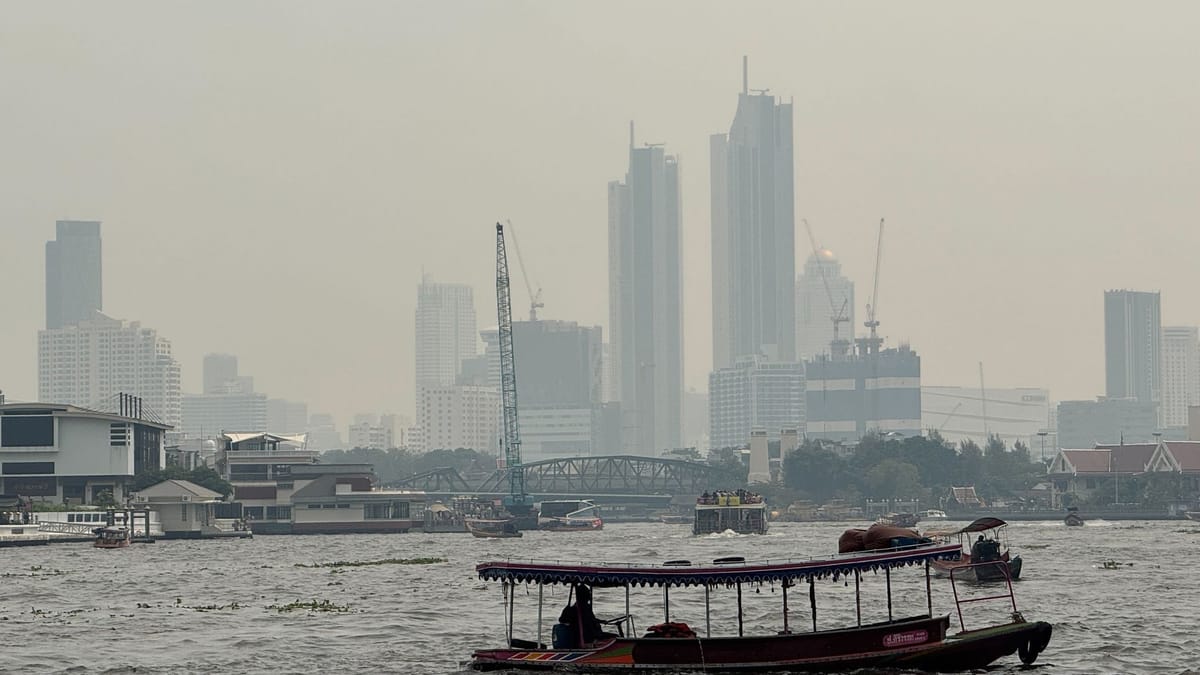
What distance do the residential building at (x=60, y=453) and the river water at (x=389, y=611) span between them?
4367 centimetres

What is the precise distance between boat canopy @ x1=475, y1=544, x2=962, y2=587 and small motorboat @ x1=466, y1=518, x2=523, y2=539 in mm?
135139

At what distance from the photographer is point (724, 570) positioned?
47375 millimetres

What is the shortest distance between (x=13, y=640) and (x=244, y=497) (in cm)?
13472

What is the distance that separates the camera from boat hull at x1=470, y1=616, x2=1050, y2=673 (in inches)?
1843

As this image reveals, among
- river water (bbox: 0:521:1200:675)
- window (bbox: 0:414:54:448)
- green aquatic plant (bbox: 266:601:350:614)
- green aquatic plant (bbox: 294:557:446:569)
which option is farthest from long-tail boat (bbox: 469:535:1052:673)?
window (bbox: 0:414:54:448)

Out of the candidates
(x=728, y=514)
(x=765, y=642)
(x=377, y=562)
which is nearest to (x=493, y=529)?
(x=728, y=514)

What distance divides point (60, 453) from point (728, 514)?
62.3m

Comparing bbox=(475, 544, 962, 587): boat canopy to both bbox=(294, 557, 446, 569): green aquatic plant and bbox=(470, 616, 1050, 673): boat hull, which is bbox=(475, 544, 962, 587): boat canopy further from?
bbox=(294, 557, 446, 569): green aquatic plant

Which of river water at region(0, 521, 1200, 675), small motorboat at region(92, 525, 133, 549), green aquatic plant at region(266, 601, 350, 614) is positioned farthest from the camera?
small motorboat at region(92, 525, 133, 549)

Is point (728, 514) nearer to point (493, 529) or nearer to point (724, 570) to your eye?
point (493, 529)

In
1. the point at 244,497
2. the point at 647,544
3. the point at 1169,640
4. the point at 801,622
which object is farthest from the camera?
the point at 244,497

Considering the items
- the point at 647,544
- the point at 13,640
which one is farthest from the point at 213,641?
the point at 647,544

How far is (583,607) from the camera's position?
4862 centimetres

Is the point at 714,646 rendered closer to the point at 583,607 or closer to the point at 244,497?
the point at 583,607
